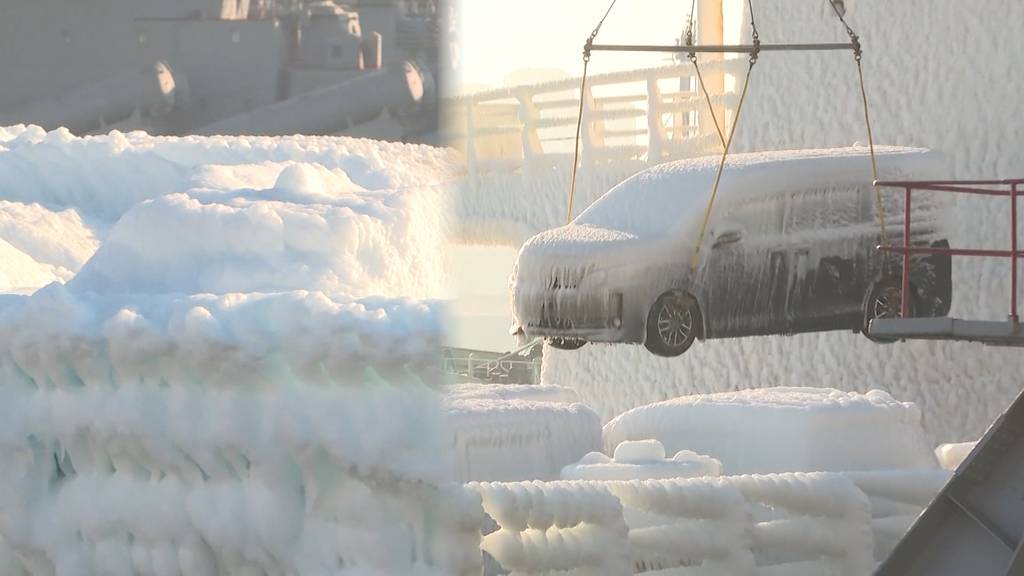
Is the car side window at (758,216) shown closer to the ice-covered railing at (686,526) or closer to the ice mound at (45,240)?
the ice-covered railing at (686,526)

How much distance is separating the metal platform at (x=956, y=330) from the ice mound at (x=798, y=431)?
2.54m

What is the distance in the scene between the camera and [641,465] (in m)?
11.5

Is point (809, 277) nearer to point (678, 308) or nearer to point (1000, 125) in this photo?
point (678, 308)

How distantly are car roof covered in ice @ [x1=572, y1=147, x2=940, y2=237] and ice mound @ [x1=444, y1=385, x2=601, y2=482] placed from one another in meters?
1.18

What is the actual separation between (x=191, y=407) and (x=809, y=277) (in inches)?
200

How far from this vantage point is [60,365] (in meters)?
8.94

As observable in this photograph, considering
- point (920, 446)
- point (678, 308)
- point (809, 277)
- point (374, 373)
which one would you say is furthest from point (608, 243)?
point (374, 373)

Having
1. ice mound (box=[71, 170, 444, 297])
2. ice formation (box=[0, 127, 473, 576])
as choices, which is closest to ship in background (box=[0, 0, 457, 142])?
ice formation (box=[0, 127, 473, 576])

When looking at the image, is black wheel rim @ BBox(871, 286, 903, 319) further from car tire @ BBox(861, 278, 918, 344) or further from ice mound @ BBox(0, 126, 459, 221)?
ice mound @ BBox(0, 126, 459, 221)

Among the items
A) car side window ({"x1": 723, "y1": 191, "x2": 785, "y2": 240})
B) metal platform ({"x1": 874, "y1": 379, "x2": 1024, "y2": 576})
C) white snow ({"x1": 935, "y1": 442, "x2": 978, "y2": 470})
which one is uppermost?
car side window ({"x1": 723, "y1": 191, "x2": 785, "y2": 240})

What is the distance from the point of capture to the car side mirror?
1220 centimetres

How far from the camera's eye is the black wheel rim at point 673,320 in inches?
467

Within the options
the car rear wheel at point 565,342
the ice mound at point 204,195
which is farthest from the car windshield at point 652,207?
the ice mound at point 204,195

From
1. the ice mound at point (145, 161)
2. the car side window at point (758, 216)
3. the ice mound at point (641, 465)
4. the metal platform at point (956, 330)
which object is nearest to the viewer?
the metal platform at point (956, 330)
